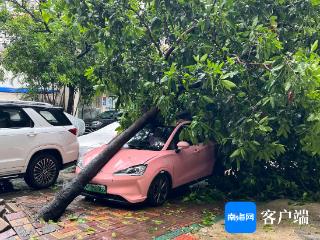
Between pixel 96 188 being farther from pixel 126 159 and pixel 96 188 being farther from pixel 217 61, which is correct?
pixel 217 61

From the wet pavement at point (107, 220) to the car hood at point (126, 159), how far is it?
2.42 feet

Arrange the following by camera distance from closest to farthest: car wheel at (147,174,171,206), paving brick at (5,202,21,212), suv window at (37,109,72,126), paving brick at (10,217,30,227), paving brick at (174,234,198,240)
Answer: paving brick at (174,234,198,240) < paving brick at (10,217,30,227) < paving brick at (5,202,21,212) < car wheel at (147,174,171,206) < suv window at (37,109,72,126)

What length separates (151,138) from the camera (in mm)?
7375

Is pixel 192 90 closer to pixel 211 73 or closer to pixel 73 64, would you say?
pixel 211 73

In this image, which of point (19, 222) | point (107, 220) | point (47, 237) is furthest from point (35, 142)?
point (47, 237)

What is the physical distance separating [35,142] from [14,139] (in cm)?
48

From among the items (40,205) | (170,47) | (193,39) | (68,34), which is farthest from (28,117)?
(193,39)

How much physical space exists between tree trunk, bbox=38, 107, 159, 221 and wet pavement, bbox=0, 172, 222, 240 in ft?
0.60

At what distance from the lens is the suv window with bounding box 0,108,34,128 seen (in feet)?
23.5

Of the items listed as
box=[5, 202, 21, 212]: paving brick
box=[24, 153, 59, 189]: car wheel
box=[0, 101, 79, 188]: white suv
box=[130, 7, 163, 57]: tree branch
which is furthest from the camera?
box=[24, 153, 59, 189]: car wheel

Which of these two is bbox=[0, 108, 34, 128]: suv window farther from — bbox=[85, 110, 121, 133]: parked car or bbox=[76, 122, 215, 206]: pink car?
bbox=[85, 110, 121, 133]: parked car

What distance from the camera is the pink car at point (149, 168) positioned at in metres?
6.23

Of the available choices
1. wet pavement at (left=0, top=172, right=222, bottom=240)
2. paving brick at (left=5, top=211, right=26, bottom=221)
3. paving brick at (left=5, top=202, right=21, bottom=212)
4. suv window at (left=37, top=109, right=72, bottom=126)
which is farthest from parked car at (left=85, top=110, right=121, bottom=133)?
paving brick at (left=5, top=211, right=26, bottom=221)

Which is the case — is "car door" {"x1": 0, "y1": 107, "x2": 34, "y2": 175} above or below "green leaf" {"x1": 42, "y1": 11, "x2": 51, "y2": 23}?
below
